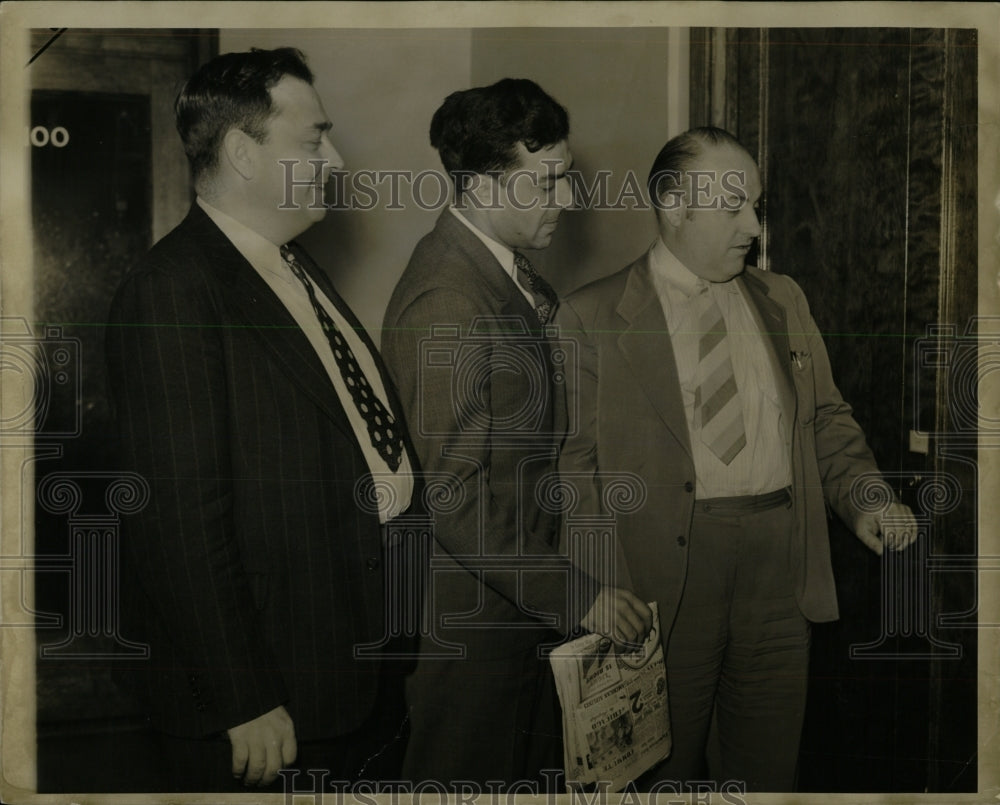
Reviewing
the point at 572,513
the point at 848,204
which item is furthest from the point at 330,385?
the point at 848,204

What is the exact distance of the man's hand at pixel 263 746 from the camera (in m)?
2.26

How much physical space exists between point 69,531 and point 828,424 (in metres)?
1.64

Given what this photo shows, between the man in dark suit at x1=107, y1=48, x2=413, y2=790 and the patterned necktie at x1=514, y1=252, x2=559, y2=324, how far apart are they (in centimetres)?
35

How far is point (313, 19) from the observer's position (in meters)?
2.34

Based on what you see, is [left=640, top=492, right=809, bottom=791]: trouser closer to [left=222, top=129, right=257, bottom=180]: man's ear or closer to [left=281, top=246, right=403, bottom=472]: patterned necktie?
[left=281, top=246, right=403, bottom=472]: patterned necktie

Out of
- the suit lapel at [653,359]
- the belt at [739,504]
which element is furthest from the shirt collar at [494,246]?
the belt at [739,504]

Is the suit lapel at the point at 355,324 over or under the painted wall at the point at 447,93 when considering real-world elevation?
under

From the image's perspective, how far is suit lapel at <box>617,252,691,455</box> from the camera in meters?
2.34

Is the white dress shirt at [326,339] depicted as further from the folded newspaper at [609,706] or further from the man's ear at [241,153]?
the folded newspaper at [609,706]

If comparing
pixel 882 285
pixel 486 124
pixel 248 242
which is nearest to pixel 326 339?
pixel 248 242

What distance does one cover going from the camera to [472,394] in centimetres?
231

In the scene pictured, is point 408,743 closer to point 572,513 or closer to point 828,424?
point 572,513

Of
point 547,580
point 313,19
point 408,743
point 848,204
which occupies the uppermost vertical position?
point 313,19

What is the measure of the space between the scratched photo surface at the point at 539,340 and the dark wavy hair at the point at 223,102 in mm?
36
